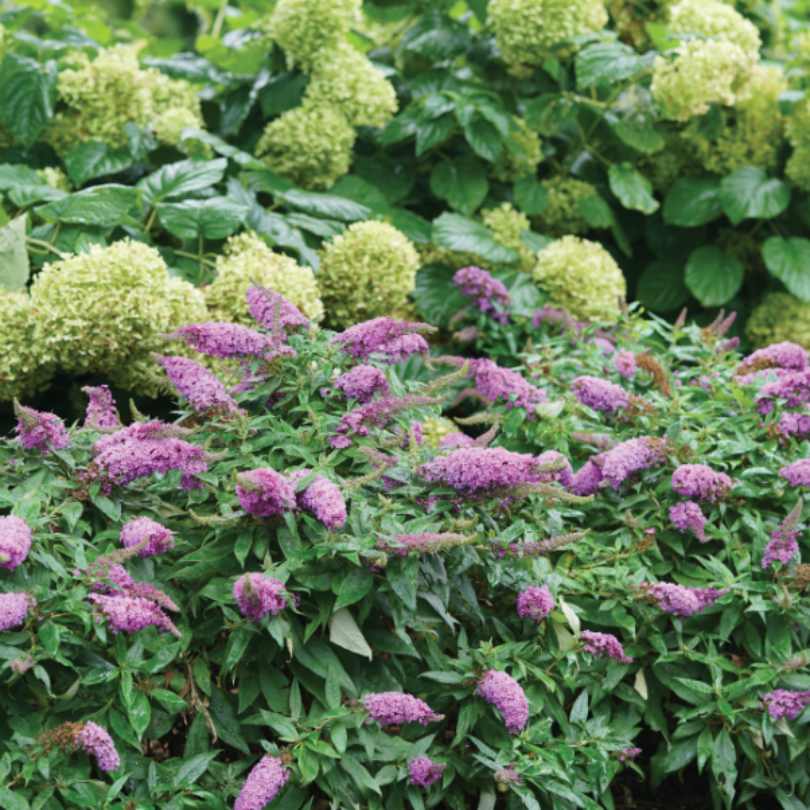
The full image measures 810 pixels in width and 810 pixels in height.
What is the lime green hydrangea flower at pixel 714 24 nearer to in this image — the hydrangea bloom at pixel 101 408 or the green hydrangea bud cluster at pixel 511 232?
the green hydrangea bud cluster at pixel 511 232

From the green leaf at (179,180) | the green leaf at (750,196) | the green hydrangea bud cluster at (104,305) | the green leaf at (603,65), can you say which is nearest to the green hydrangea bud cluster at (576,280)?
the green leaf at (603,65)

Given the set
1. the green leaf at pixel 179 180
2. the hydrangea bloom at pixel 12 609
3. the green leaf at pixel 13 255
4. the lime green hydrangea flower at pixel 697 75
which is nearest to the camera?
the hydrangea bloom at pixel 12 609

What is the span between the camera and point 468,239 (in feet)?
9.82

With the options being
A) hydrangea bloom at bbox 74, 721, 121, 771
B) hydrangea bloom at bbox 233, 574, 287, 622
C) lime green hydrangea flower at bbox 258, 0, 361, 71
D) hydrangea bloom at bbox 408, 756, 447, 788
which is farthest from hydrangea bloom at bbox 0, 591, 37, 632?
lime green hydrangea flower at bbox 258, 0, 361, 71

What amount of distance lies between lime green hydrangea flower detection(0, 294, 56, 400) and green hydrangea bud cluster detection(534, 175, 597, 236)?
6.59ft

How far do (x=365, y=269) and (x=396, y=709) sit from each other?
1558 millimetres

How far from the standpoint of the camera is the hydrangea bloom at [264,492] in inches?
52.6

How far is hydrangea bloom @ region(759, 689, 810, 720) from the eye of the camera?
165 centimetres

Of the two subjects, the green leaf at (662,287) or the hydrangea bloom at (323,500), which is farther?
the green leaf at (662,287)

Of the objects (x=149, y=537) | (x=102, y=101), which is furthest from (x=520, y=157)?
(x=149, y=537)

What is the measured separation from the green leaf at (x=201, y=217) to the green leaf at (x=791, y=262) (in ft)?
7.01

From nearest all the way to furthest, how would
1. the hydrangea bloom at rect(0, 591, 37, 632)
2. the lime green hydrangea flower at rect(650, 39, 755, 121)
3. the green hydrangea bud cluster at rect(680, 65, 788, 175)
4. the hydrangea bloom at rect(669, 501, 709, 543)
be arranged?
the hydrangea bloom at rect(0, 591, 37, 632), the hydrangea bloom at rect(669, 501, 709, 543), the lime green hydrangea flower at rect(650, 39, 755, 121), the green hydrangea bud cluster at rect(680, 65, 788, 175)

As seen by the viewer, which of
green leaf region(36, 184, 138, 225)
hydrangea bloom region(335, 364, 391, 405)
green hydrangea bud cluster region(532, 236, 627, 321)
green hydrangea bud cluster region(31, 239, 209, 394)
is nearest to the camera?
hydrangea bloom region(335, 364, 391, 405)

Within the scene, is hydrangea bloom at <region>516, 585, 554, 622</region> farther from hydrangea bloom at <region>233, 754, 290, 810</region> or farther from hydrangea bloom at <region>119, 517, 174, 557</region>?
hydrangea bloom at <region>119, 517, 174, 557</region>
